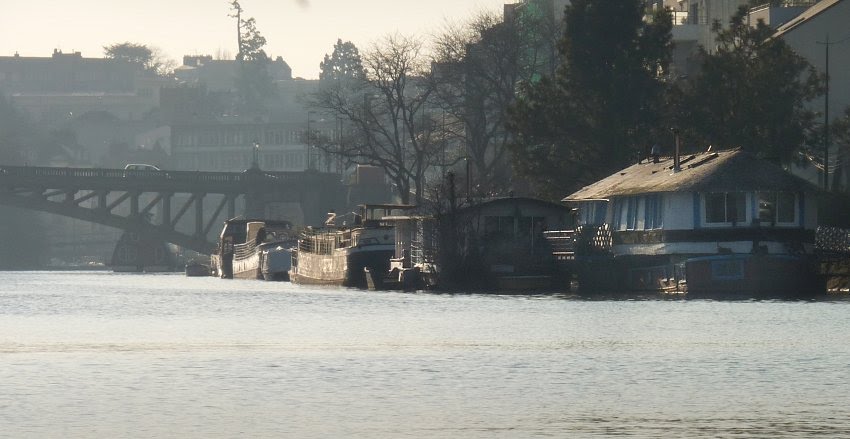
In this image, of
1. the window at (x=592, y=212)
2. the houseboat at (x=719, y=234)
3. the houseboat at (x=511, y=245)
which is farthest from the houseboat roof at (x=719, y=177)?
the houseboat at (x=511, y=245)

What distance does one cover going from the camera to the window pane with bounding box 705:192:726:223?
3169 inches

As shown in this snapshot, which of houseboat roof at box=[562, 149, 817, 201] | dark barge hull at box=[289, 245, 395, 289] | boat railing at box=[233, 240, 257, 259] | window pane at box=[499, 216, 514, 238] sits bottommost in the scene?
dark barge hull at box=[289, 245, 395, 289]

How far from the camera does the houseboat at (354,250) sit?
10519 cm

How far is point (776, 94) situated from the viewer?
92.8 m

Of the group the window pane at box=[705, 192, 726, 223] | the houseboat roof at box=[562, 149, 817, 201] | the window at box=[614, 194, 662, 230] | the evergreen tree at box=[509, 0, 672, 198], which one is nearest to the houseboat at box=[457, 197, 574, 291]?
the window at box=[614, 194, 662, 230]

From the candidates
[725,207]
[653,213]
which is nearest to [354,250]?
[653,213]

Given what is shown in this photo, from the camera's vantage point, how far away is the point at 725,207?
8038cm

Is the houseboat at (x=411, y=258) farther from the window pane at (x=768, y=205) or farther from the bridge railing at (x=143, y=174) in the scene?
the bridge railing at (x=143, y=174)

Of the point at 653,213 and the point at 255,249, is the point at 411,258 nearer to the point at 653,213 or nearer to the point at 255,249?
the point at 653,213

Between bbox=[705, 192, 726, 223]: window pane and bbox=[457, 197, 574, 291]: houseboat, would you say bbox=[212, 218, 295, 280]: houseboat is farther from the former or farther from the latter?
bbox=[705, 192, 726, 223]: window pane

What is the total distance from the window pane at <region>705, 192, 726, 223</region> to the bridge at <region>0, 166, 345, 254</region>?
7690 cm

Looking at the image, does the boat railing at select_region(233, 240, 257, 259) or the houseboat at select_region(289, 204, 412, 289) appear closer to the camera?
the houseboat at select_region(289, 204, 412, 289)

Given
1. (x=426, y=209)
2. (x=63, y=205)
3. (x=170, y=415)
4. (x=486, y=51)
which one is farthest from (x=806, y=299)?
(x=63, y=205)

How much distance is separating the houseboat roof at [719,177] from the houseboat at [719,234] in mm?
41
